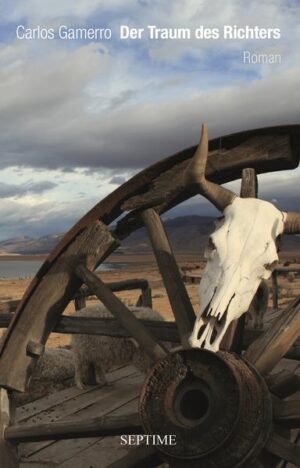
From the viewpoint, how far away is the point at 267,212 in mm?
2709

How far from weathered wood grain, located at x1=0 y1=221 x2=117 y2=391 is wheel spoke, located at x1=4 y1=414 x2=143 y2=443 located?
0.91ft

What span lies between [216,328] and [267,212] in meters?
0.62

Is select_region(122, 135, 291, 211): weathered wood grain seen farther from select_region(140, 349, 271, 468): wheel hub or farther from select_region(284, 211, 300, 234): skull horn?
select_region(140, 349, 271, 468): wheel hub

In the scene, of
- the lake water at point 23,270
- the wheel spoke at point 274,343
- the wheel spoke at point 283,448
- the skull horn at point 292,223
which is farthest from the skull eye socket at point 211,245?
the lake water at point 23,270

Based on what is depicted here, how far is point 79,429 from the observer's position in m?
2.93

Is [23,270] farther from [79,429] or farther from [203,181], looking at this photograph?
[203,181]

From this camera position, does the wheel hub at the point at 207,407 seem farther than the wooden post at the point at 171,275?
No

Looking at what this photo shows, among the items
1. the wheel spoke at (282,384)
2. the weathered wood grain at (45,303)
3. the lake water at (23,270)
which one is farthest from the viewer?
the lake water at (23,270)

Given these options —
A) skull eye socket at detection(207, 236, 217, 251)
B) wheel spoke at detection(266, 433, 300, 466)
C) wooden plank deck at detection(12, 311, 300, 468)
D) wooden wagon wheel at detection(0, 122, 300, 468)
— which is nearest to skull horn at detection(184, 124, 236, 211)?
skull eye socket at detection(207, 236, 217, 251)

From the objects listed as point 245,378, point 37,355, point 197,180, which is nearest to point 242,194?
point 197,180

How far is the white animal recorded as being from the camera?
17.6 feet

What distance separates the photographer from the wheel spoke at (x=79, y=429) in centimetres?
277

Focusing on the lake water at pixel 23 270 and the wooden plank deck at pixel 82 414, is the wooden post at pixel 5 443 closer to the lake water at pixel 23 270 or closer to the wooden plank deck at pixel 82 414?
the wooden plank deck at pixel 82 414

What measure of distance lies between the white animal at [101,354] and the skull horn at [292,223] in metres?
2.71
